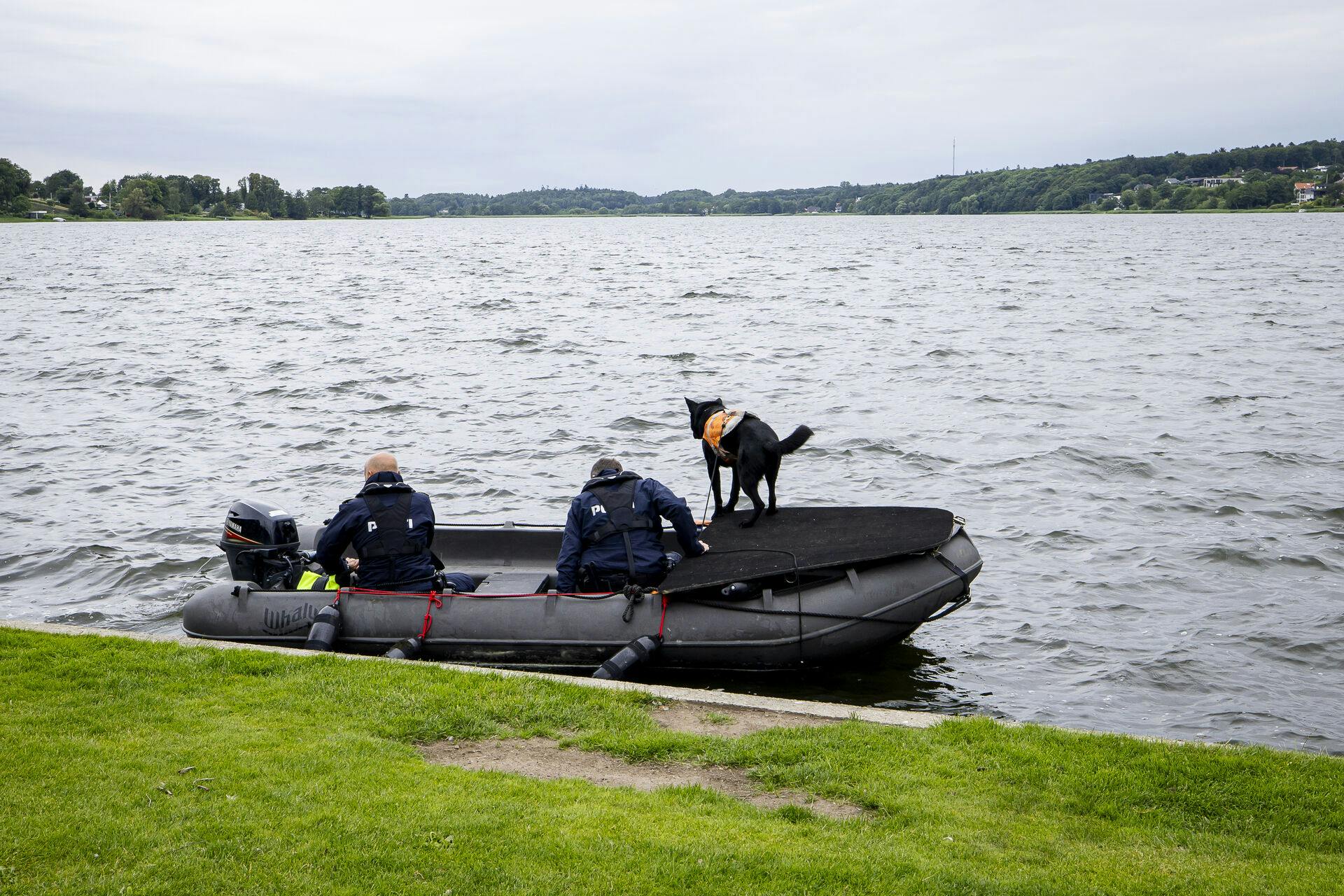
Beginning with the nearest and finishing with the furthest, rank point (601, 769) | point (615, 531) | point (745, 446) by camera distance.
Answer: point (601, 769) < point (615, 531) < point (745, 446)

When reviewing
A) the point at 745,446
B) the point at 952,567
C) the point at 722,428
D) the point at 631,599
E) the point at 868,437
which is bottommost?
the point at 868,437

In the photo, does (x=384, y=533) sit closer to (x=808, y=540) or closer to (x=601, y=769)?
(x=808, y=540)

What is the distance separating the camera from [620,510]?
29.2 feet

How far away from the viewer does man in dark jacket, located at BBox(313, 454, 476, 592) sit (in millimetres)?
8797

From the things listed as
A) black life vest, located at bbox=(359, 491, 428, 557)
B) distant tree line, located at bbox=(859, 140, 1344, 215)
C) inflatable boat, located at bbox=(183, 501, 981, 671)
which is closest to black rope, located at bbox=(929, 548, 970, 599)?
inflatable boat, located at bbox=(183, 501, 981, 671)

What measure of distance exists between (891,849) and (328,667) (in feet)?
13.9

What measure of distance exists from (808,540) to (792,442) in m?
0.85

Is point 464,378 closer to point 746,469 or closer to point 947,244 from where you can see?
point 746,469

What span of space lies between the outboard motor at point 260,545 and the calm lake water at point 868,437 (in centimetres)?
212

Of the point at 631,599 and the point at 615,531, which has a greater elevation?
the point at 615,531

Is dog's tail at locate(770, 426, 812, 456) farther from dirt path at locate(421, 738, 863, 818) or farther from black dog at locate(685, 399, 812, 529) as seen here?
dirt path at locate(421, 738, 863, 818)

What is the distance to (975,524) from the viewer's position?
548 inches

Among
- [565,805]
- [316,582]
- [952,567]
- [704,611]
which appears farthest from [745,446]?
[565,805]

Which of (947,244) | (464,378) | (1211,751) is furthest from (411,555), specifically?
(947,244)
